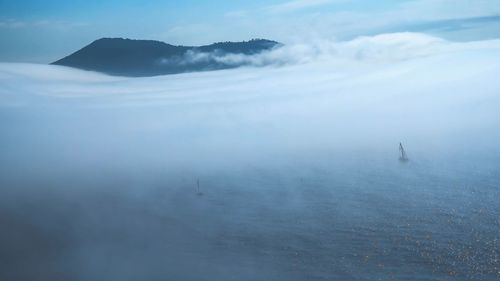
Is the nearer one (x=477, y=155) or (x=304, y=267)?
(x=304, y=267)

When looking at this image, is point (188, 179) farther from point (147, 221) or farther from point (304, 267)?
point (304, 267)

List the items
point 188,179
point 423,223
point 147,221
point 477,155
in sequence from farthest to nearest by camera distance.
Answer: point 188,179, point 477,155, point 147,221, point 423,223

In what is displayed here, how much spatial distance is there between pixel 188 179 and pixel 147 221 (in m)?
17.2

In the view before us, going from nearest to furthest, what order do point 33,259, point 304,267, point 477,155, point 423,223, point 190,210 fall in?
point 304,267 < point 33,259 < point 423,223 < point 190,210 < point 477,155

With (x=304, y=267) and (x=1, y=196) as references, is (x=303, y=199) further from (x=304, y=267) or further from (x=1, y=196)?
(x=1, y=196)

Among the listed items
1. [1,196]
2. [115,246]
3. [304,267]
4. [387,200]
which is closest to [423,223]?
[387,200]

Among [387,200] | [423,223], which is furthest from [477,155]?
[423,223]

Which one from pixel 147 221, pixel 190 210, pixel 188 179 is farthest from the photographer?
pixel 188 179

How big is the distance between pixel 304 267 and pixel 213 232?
23.4 ft

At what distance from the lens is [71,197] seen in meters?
37.9

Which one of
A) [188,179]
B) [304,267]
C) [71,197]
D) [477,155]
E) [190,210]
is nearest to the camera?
[304,267]

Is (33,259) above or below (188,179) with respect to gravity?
above

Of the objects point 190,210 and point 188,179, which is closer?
point 190,210

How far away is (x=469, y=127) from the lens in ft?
223
